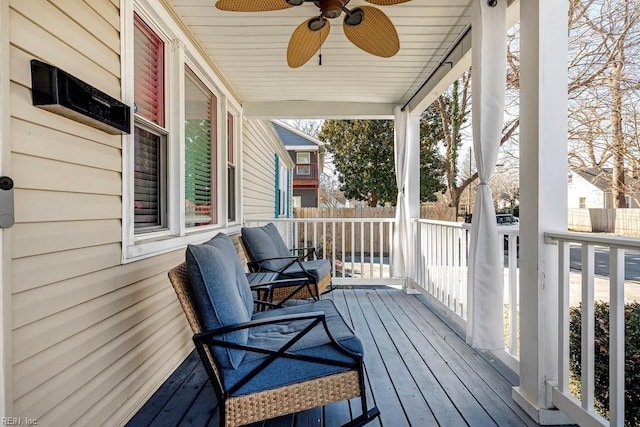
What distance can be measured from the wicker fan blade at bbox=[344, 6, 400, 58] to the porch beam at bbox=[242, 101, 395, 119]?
234cm

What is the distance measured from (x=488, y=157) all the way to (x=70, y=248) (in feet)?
7.75

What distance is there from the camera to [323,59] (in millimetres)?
3555

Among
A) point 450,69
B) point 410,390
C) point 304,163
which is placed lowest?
point 410,390

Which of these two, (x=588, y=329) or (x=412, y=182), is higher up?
(x=412, y=182)

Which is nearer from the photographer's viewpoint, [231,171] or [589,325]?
[589,325]

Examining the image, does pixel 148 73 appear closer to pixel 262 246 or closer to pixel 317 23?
pixel 317 23

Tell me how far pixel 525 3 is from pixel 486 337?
200cm

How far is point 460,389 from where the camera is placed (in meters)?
2.32

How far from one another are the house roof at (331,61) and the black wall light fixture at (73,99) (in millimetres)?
1242

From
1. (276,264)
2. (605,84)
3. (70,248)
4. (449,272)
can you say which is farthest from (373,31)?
(605,84)

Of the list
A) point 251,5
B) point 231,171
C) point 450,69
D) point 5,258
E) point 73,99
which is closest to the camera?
point 5,258

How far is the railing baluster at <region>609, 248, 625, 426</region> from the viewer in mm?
1536

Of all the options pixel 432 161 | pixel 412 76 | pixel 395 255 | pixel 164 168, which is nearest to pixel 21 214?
pixel 164 168

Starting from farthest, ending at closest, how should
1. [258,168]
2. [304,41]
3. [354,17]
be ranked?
[258,168], [304,41], [354,17]
